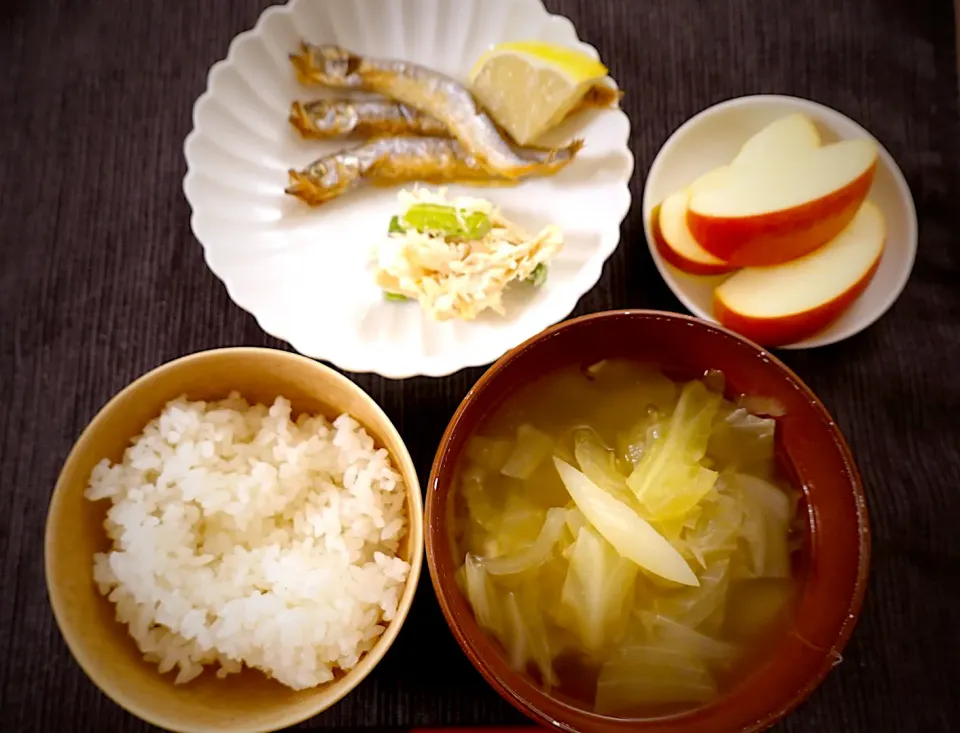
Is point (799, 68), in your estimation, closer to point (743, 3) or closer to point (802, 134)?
point (743, 3)

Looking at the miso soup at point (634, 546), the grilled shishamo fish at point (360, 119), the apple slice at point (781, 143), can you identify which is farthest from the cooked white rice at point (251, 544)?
the apple slice at point (781, 143)

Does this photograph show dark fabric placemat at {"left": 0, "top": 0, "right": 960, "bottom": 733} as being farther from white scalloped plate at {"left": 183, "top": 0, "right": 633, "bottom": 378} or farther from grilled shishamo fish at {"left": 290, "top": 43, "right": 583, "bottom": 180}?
grilled shishamo fish at {"left": 290, "top": 43, "right": 583, "bottom": 180}

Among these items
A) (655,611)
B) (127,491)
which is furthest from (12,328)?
(655,611)

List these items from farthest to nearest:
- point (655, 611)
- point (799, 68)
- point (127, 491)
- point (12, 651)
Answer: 1. point (799, 68)
2. point (12, 651)
3. point (127, 491)
4. point (655, 611)

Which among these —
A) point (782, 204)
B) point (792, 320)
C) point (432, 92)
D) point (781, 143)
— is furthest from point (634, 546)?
point (432, 92)

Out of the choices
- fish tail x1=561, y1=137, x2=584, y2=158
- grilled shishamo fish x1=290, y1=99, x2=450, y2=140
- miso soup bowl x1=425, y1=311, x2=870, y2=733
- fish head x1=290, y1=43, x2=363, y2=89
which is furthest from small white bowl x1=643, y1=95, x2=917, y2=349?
fish head x1=290, y1=43, x2=363, y2=89

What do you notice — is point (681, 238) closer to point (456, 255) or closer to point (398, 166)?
point (456, 255)

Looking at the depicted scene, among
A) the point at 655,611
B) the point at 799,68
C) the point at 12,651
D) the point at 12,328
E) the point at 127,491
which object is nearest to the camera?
the point at 655,611
